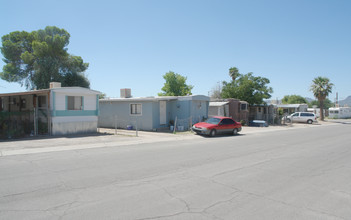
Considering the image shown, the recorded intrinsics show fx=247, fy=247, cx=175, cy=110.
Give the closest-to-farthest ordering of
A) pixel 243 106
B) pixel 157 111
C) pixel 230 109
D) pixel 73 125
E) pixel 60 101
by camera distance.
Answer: pixel 60 101, pixel 73 125, pixel 157 111, pixel 230 109, pixel 243 106

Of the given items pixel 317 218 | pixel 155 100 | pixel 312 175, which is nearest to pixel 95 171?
pixel 317 218

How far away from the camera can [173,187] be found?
19.3 ft

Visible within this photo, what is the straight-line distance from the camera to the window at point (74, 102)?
17375 mm

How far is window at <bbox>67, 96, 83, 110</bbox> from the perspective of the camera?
684 inches

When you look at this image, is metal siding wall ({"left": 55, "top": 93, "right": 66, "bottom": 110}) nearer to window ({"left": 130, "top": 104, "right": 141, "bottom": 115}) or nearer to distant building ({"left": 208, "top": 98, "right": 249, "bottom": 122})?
window ({"left": 130, "top": 104, "right": 141, "bottom": 115})

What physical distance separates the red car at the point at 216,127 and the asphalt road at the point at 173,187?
7908mm

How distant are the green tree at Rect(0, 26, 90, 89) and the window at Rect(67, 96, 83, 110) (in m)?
15.1

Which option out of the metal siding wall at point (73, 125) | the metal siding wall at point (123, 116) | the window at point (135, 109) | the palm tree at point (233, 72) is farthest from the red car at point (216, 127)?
the palm tree at point (233, 72)

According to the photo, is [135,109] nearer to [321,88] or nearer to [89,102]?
[89,102]

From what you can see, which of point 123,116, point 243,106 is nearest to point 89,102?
point 123,116

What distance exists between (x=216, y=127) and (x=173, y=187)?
1242 cm

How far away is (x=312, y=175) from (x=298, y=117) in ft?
106

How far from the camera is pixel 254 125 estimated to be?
98.2ft

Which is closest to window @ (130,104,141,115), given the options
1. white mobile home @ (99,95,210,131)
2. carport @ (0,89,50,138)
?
white mobile home @ (99,95,210,131)
